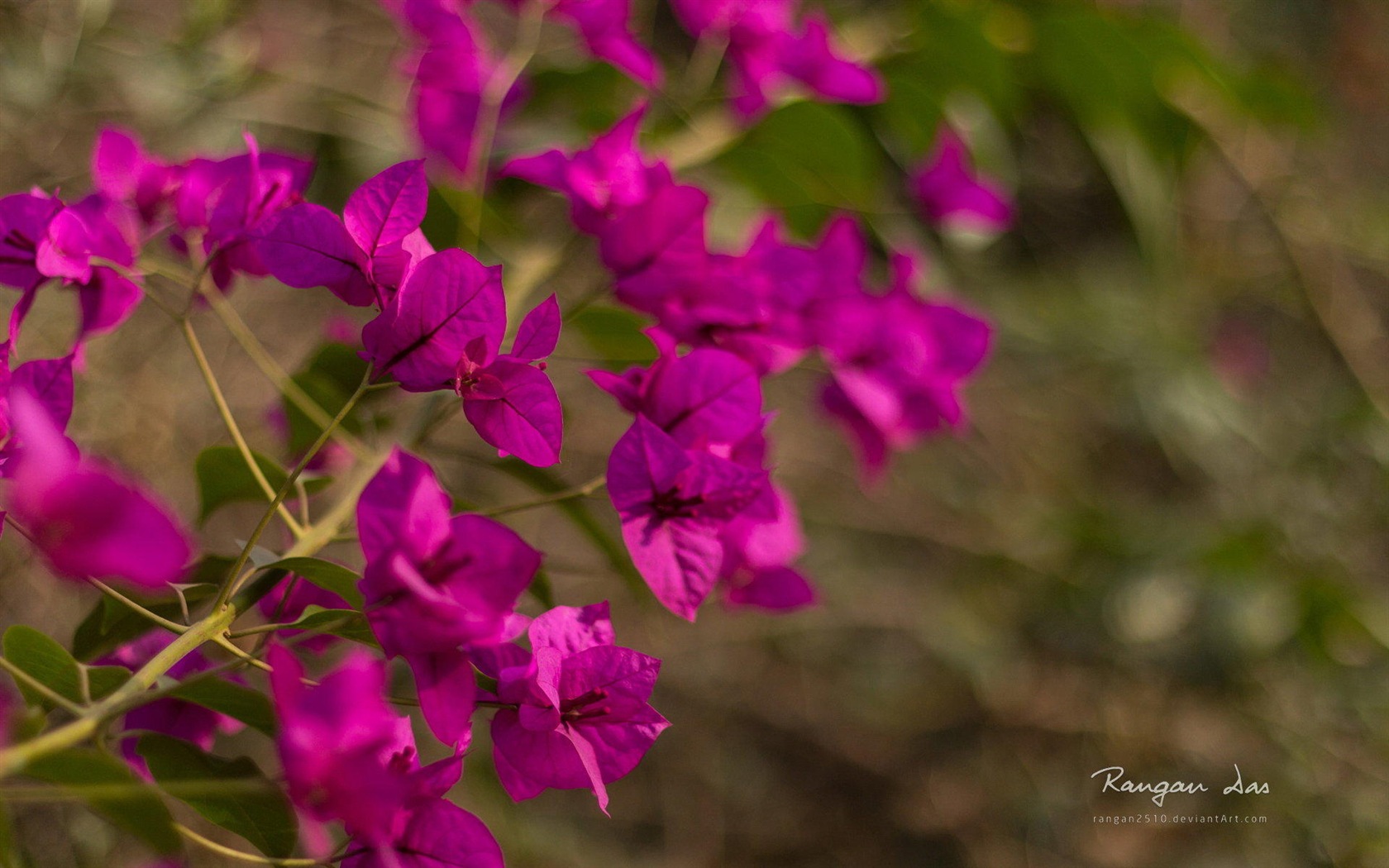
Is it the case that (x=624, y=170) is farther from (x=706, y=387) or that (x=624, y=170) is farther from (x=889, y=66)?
(x=889, y=66)

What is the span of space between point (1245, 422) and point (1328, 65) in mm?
869

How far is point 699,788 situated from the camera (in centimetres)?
133

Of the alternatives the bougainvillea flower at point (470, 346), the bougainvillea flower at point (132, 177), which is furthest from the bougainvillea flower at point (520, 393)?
the bougainvillea flower at point (132, 177)

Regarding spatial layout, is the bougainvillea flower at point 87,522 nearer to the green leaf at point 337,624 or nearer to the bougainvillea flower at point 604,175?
the green leaf at point 337,624

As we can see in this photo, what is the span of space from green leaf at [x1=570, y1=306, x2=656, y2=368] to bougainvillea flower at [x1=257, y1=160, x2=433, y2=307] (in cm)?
22

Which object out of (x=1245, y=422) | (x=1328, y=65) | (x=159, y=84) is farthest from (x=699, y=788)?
(x=1328, y=65)

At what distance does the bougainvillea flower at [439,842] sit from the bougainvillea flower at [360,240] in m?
0.19

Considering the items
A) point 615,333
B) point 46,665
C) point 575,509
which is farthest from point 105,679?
point 615,333

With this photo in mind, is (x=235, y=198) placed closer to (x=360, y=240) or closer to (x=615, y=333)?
(x=360, y=240)

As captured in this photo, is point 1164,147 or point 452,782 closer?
point 452,782

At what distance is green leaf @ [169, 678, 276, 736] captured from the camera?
1.06 ft

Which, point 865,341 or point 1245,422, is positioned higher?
point 865,341

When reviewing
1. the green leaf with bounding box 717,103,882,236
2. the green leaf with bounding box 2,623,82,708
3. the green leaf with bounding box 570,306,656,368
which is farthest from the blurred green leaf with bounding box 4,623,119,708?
the green leaf with bounding box 717,103,882,236

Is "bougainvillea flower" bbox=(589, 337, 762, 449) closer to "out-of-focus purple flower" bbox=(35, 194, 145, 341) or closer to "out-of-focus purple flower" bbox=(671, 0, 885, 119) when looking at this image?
"out-of-focus purple flower" bbox=(35, 194, 145, 341)
